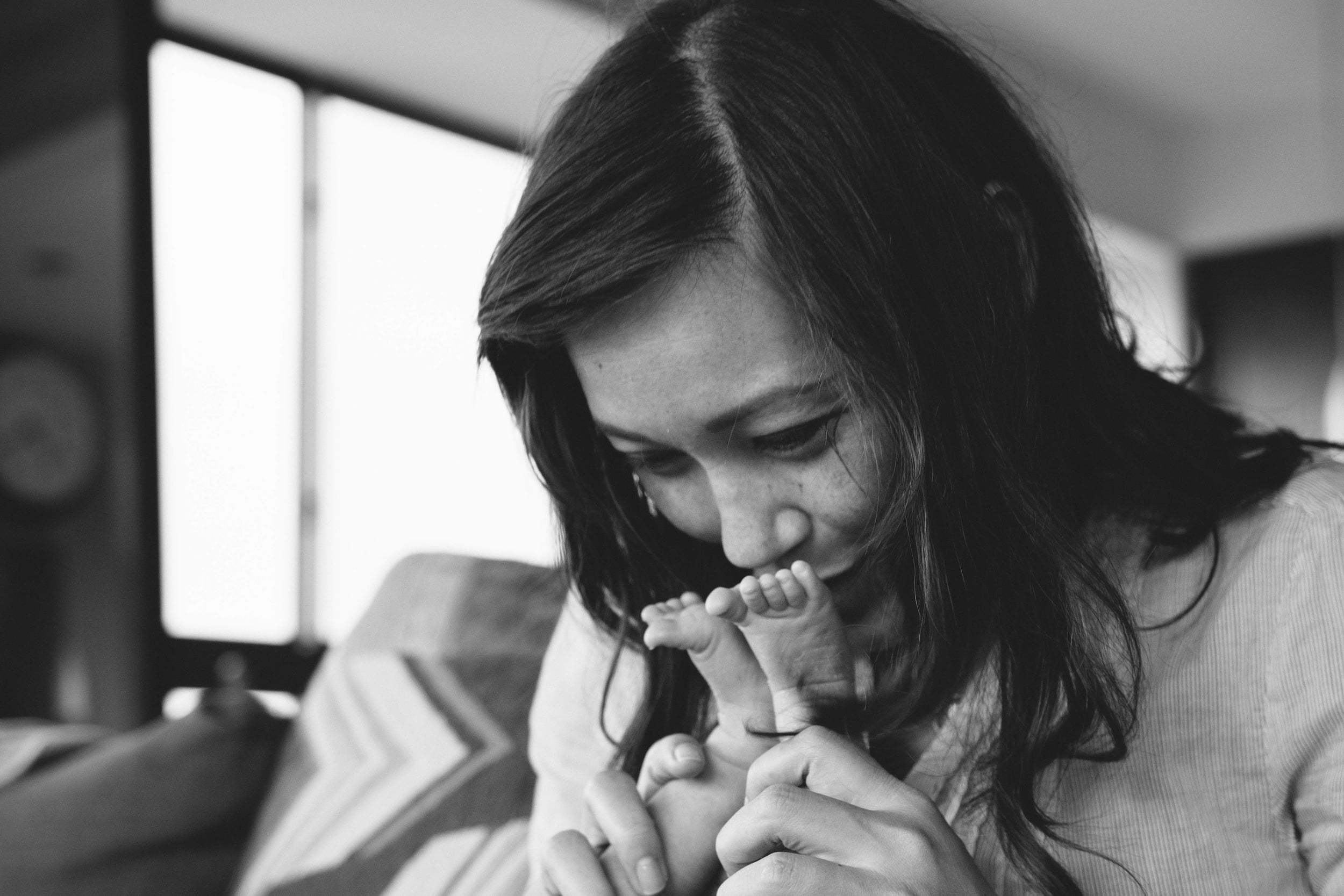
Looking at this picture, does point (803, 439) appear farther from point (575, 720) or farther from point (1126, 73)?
point (1126, 73)

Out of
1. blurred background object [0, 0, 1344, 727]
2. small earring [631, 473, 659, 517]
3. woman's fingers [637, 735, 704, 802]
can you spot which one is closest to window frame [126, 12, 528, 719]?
blurred background object [0, 0, 1344, 727]

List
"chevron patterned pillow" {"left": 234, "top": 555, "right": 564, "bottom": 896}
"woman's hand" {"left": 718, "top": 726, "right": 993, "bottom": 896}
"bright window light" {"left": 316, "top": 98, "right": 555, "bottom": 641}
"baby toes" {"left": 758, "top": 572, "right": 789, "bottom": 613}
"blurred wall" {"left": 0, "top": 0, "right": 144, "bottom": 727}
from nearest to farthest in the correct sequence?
"woman's hand" {"left": 718, "top": 726, "right": 993, "bottom": 896}
"baby toes" {"left": 758, "top": 572, "right": 789, "bottom": 613}
"chevron patterned pillow" {"left": 234, "top": 555, "right": 564, "bottom": 896}
"blurred wall" {"left": 0, "top": 0, "right": 144, "bottom": 727}
"bright window light" {"left": 316, "top": 98, "right": 555, "bottom": 641}

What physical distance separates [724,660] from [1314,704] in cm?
40

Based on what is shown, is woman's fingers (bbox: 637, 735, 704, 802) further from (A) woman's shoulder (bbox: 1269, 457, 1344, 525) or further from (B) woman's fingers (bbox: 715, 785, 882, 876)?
(A) woman's shoulder (bbox: 1269, 457, 1344, 525)

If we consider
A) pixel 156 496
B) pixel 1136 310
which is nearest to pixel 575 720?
pixel 1136 310

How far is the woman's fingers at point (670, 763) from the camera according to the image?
39.2 inches

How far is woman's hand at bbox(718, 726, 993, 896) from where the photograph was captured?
0.80 meters

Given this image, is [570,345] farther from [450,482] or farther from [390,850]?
[450,482]

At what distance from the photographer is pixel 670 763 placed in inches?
39.5

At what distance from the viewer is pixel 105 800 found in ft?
4.80

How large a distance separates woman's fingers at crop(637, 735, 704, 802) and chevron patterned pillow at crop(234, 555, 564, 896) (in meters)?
0.29

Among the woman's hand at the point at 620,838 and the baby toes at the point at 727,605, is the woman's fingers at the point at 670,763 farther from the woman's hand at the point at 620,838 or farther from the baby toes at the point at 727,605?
the baby toes at the point at 727,605

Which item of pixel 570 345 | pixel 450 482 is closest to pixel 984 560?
pixel 570 345

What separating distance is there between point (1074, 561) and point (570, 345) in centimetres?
39
